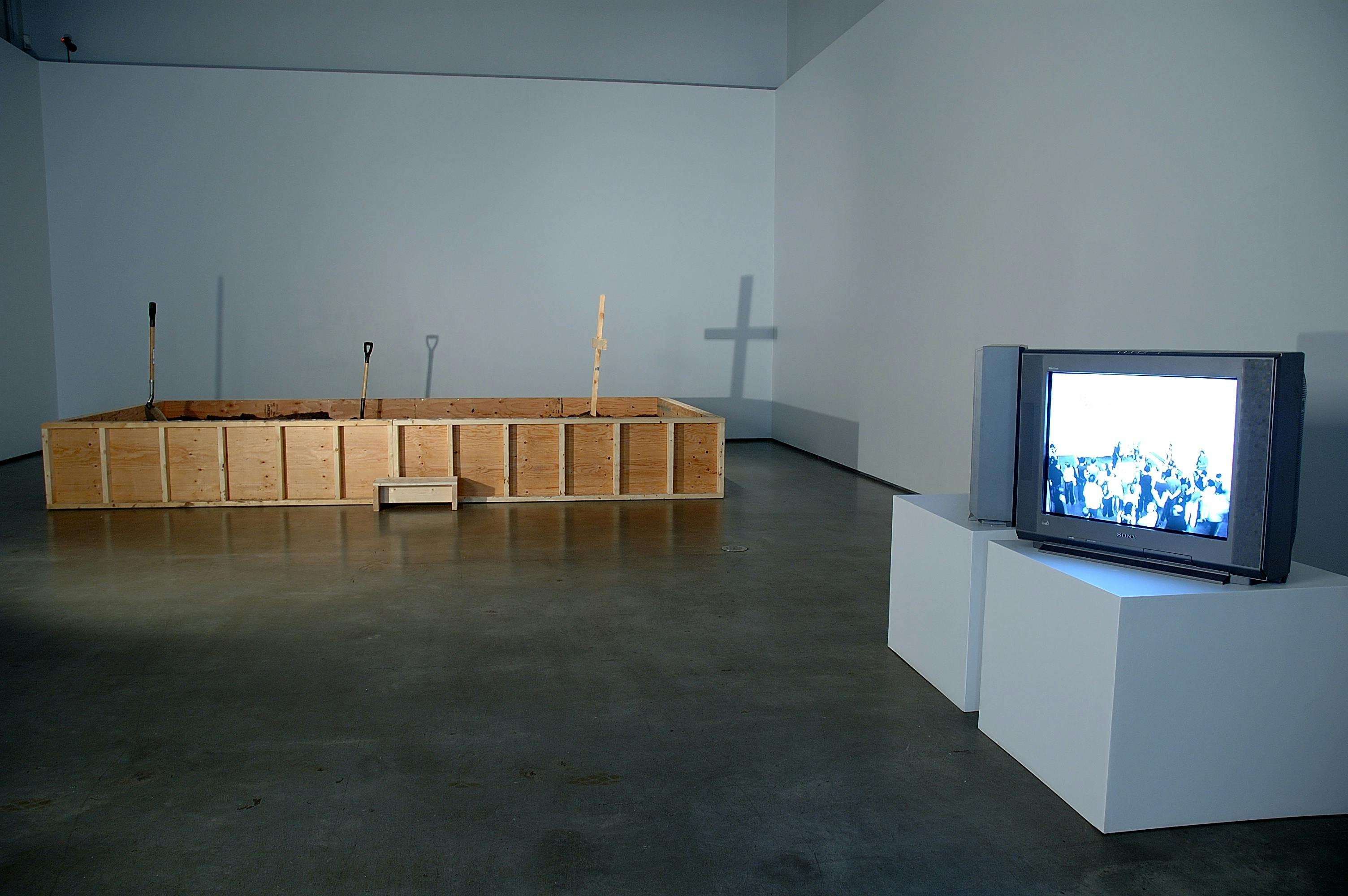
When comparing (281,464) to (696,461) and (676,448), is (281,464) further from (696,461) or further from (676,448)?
(696,461)

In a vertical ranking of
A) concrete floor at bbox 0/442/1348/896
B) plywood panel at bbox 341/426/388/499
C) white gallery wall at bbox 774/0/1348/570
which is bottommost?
concrete floor at bbox 0/442/1348/896

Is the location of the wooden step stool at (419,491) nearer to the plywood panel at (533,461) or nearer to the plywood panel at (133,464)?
the plywood panel at (533,461)

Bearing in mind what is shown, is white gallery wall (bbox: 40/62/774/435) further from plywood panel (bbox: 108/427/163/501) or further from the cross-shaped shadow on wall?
plywood panel (bbox: 108/427/163/501)

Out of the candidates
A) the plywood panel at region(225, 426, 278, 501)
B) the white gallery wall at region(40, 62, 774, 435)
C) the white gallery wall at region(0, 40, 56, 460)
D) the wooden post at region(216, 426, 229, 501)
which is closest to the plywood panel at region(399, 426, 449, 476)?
Result: the plywood panel at region(225, 426, 278, 501)

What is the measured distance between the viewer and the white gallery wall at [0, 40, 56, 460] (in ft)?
29.0

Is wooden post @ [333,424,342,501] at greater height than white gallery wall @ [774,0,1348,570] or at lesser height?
lesser

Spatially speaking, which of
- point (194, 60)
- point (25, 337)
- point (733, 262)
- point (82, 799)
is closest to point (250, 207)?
point (194, 60)

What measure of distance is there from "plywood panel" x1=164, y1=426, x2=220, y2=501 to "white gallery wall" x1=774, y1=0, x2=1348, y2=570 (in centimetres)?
509

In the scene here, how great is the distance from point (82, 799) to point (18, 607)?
7.24 ft

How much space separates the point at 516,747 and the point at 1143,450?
201 centimetres

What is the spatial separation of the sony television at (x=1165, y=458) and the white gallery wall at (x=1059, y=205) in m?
1.43

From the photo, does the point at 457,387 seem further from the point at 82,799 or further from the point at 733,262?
the point at 82,799

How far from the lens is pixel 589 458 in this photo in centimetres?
704

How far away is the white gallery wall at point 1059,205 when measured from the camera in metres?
3.68
